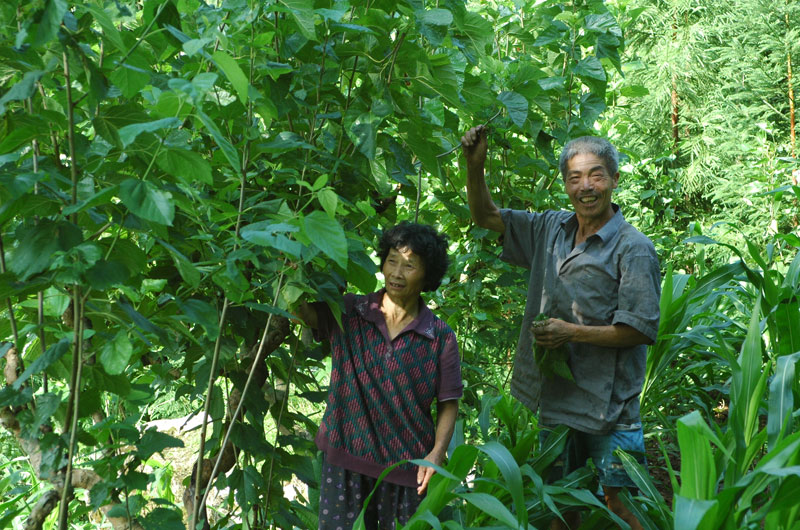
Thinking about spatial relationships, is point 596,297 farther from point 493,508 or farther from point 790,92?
point 790,92

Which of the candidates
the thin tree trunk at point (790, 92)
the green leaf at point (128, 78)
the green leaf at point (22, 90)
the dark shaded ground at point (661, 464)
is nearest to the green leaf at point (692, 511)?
the green leaf at point (128, 78)

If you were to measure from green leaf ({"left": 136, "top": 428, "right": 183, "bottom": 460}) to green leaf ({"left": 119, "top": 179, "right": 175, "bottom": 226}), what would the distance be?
586 millimetres

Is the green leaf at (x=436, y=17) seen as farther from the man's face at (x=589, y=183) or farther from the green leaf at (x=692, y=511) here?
the green leaf at (x=692, y=511)

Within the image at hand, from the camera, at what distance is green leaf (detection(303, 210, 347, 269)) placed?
1370 mm

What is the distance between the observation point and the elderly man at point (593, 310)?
228cm

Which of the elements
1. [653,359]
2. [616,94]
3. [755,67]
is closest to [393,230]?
[616,94]

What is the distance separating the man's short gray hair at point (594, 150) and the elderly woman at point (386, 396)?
0.57 m

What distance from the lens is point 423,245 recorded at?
2166 mm

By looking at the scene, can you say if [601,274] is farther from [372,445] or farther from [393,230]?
[372,445]

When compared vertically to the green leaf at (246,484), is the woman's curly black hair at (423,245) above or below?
above

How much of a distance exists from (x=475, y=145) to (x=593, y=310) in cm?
62

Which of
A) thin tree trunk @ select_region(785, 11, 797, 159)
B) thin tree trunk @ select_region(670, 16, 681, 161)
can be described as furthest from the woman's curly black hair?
thin tree trunk @ select_region(670, 16, 681, 161)

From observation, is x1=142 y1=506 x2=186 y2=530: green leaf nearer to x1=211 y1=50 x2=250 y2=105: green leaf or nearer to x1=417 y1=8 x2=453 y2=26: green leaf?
x1=211 y1=50 x2=250 y2=105: green leaf

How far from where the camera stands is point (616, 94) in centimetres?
317
